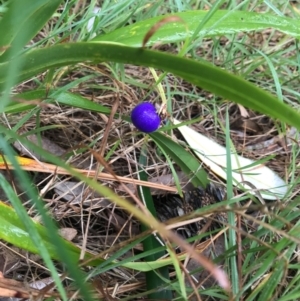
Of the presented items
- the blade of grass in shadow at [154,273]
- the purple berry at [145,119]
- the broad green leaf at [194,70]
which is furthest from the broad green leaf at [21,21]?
the blade of grass in shadow at [154,273]

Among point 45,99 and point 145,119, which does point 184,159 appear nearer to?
point 145,119

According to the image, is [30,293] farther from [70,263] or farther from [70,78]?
[70,78]

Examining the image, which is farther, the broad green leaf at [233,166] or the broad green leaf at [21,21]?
the broad green leaf at [233,166]

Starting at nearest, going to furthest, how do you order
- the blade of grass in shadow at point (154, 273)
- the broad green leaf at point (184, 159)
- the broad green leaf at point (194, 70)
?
the broad green leaf at point (194, 70)
the blade of grass in shadow at point (154, 273)
the broad green leaf at point (184, 159)

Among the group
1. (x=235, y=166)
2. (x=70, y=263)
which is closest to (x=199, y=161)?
(x=235, y=166)

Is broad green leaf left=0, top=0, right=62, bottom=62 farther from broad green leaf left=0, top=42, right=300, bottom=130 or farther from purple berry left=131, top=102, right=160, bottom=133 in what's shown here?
purple berry left=131, top=102, right=160, bottom=133

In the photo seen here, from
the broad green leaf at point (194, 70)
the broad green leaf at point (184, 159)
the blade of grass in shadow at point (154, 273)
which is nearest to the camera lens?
the broad green leaf at point (194, 70)

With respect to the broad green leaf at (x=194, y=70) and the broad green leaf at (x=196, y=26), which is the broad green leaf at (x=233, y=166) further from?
the broad green leaf at (x=194, y=70)
